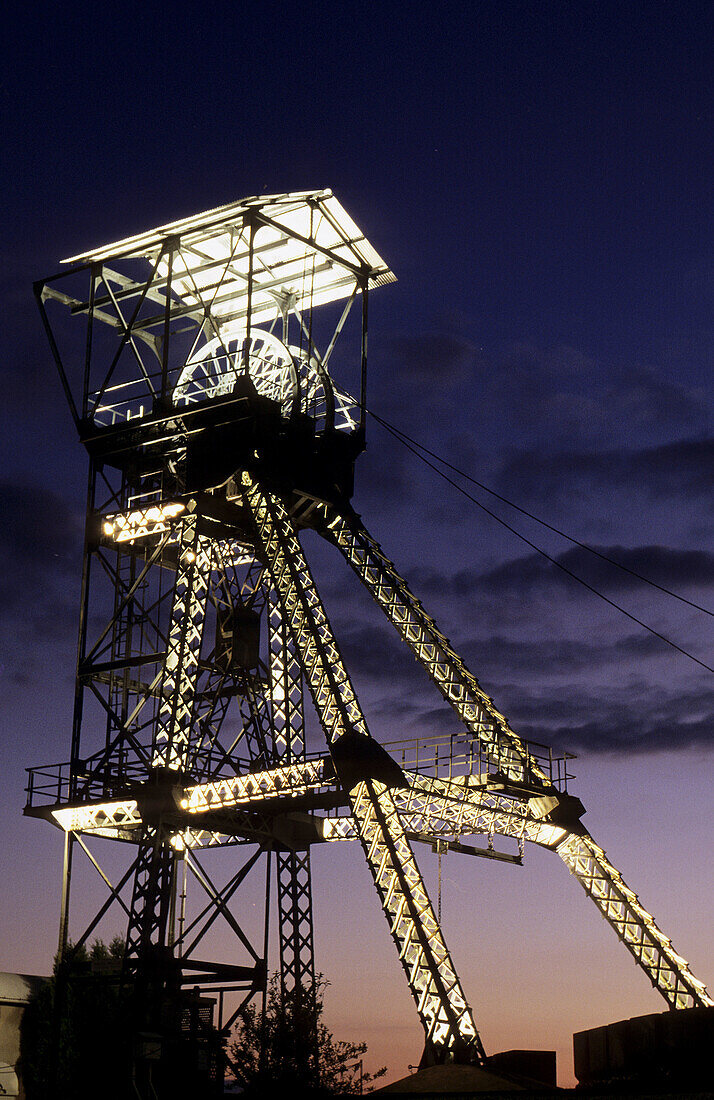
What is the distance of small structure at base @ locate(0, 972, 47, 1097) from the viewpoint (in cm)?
4366

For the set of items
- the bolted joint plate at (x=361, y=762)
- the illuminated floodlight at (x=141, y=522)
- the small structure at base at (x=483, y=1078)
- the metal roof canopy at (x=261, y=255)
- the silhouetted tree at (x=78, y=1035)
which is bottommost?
the small structure at base at (x=483, y=1078)

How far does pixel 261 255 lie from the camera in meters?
52.0

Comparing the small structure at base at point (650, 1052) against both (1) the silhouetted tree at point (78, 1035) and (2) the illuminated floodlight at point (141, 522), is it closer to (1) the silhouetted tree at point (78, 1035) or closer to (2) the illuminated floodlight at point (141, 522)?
(1) the silhouetted tree at point (78, 1035)

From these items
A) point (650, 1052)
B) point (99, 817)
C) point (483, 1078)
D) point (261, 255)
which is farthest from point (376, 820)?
point (261, 255)

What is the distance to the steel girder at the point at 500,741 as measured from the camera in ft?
137

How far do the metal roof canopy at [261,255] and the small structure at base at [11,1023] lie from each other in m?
20.7

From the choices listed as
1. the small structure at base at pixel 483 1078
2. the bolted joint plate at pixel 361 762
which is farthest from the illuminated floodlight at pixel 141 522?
the small structure at base at pixel 483 1078

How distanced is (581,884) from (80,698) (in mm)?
15896

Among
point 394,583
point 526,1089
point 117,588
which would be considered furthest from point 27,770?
point 526,1089

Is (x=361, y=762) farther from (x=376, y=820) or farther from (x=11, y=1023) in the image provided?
(x=11, y=1023)

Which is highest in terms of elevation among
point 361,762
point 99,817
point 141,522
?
point 141,522

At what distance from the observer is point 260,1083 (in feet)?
127

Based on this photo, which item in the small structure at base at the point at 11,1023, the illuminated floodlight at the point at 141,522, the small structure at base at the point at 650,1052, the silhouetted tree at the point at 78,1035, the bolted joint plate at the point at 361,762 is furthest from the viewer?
the illuminated floodlight at the point at 141,522

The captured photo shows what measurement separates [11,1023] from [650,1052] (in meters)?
20.2
